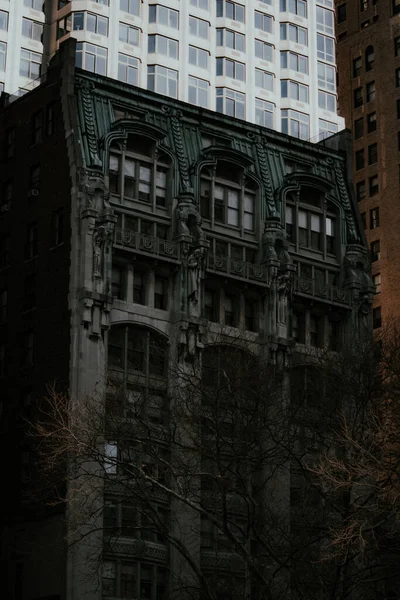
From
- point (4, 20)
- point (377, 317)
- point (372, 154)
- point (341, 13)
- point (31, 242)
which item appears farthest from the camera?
point (341, 13)

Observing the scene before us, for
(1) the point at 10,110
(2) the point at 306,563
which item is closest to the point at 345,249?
(1) the point at 10,110

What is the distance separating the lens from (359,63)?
140250 millimetres

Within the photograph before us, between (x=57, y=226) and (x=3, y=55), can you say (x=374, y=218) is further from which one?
(x=57, y=226)

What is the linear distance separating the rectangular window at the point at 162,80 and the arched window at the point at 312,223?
17734 millimetres

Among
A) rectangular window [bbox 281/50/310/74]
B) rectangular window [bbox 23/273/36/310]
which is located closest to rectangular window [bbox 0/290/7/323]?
rectangular window [bbox 23/273/36/310]

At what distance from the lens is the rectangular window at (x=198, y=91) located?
117438mm

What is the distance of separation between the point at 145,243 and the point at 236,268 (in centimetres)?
742

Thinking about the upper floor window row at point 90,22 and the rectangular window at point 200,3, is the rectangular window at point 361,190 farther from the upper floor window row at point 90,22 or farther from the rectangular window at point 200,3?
the upper floor window row at point 90,22

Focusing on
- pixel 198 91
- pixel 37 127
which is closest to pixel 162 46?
pixel 198 91

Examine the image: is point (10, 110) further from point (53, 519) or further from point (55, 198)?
point (53, 519)

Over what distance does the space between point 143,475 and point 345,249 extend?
4236cm

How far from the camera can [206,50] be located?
120062mm

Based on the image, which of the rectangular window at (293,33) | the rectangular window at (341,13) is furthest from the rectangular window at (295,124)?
the rectangular window at (341,13)

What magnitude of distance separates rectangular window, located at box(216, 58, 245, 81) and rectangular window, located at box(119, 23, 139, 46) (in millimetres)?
7606
